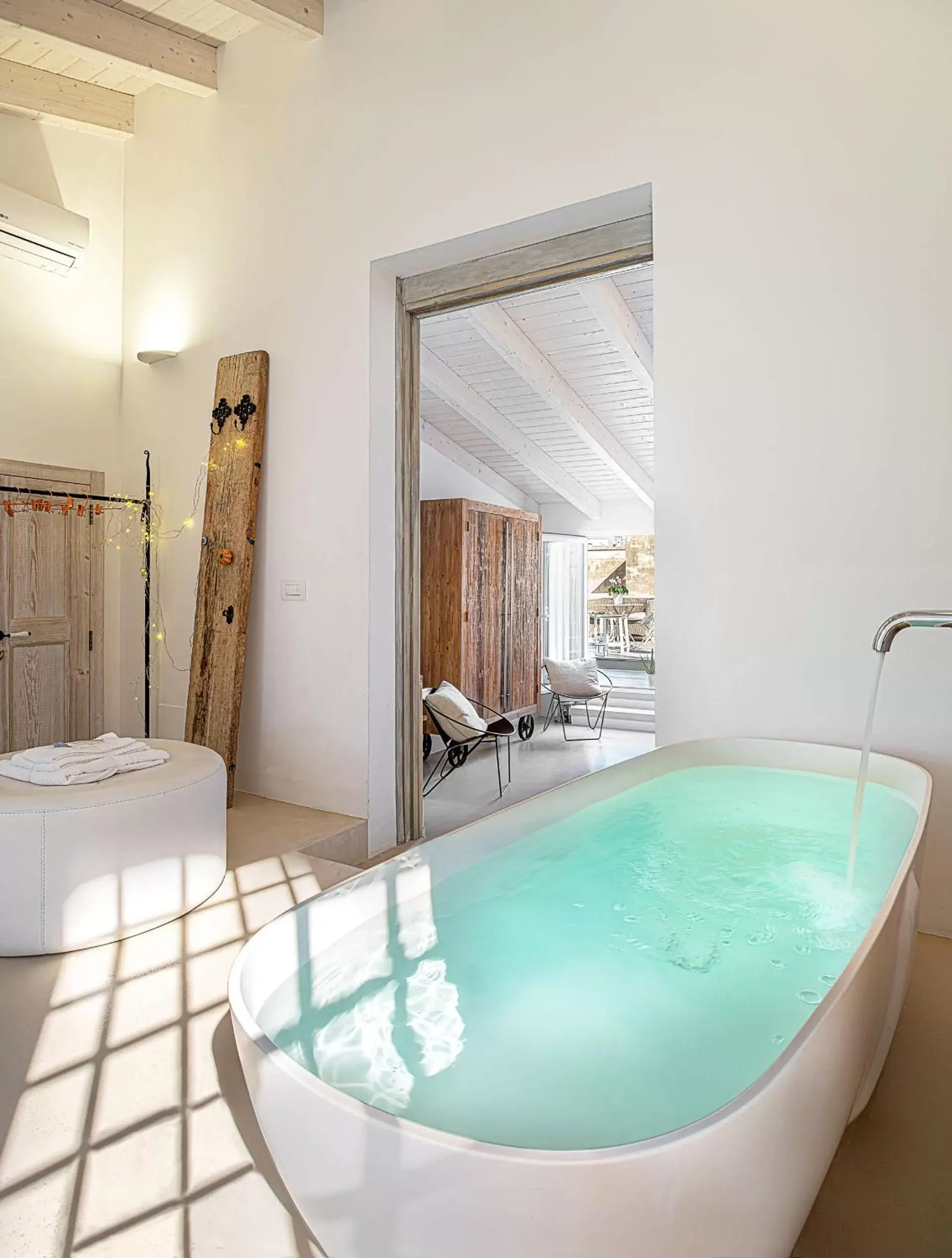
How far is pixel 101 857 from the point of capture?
243cm

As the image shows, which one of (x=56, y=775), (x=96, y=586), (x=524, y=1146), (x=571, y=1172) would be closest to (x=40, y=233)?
(x=96, y=586)

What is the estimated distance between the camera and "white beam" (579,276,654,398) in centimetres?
476

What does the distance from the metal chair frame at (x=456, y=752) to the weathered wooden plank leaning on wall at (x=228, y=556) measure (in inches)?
47.9

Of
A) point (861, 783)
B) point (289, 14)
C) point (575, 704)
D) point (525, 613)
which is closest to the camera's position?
point (861, 783)

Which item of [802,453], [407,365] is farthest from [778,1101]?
[407,365]

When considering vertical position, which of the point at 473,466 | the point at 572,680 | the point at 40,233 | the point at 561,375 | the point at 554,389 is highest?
the point at 40,233

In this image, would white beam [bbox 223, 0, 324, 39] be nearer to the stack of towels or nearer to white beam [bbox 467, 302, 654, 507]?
white beam [bbox 467, 302, 654, 507]

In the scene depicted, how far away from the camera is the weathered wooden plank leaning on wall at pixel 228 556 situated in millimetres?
4055

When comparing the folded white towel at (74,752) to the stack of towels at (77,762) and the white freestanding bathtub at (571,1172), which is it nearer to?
the stack of towels at (77,762)

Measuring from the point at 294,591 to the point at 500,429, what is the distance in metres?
3.30

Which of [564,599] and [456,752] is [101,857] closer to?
[456,752]

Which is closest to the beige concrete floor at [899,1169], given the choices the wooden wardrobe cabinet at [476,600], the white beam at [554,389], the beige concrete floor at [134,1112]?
the beige concrete floor at [134,1112]

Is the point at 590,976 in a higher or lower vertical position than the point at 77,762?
lower

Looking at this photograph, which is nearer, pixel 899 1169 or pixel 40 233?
pixel 899 1169
